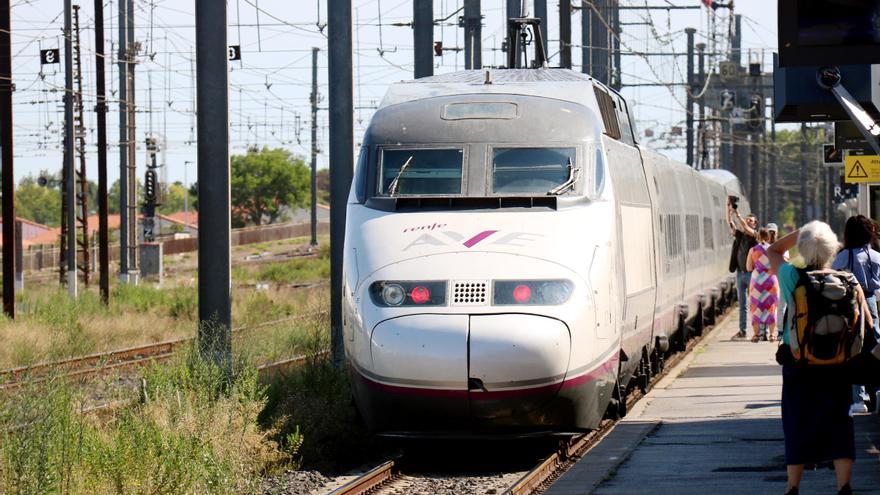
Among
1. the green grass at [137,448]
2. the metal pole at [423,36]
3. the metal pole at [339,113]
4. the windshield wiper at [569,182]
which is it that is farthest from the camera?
the metal pole at [423,36]

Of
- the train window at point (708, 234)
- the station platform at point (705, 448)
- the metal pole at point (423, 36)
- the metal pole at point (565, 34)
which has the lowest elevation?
the station platform at point (705, 448)

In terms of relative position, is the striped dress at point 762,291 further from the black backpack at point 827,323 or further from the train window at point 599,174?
the black backpack at point 827,323

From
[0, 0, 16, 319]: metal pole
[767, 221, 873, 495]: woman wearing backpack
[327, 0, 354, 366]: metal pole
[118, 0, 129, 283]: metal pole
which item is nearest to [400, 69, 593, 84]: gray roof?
[327, 0, 354, 366]: metal pole

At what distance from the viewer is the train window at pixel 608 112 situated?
14227 millimetres

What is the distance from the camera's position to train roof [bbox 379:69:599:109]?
13.9m

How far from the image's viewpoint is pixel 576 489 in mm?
10961

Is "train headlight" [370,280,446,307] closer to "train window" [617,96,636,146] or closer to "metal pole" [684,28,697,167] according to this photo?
"train window" [617,96,636,146]

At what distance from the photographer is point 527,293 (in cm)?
1155

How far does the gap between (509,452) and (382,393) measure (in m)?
2.42

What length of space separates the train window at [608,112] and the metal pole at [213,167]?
3882 millimetres

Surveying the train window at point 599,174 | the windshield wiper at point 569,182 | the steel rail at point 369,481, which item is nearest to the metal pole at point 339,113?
the train window at point 599,174

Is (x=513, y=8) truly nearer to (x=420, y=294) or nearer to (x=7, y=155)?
(x=7, y=155)

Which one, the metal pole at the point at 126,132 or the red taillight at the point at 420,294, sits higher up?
the metal pole at the point at 126,132

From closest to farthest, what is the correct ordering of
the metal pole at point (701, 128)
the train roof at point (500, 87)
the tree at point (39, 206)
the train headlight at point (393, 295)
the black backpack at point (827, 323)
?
the black backpack at point (827, 323) < the train headlight at point (393, 295) < the train roof at point (500, 87) < the metal pole at point (701, 128) < the tree at point (39, 206)
